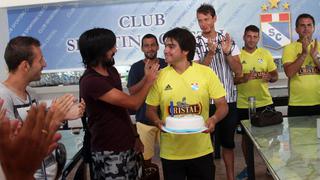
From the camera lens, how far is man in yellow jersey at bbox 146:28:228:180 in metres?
2.22

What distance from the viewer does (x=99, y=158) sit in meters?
2.09

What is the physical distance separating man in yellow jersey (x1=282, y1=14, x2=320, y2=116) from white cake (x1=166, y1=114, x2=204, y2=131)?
146 cm

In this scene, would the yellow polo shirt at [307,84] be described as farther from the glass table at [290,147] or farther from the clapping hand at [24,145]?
the clapping hand at [24,145]

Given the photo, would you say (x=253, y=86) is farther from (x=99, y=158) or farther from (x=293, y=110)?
(x=99, y=158)

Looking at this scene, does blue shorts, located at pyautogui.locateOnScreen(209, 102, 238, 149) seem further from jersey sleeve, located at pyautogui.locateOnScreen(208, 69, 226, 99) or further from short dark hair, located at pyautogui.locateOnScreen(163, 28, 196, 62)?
short dark hair, located at pyautogui.locateOnScreen(163, 28, 196, 62)

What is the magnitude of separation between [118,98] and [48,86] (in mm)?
3583

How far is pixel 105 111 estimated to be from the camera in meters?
2.06

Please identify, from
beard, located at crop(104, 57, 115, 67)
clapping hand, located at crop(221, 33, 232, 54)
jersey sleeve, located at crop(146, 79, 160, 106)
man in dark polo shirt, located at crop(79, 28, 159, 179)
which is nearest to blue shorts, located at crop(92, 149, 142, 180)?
man in dark polo shirt, located at crop(79, 28, 159, 179)

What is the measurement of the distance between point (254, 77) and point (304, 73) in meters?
0.48

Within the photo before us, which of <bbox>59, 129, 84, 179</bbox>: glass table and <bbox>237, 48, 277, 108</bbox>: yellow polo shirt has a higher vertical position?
<bbox>237, 48, 277, 108</bbox>: yellow polo shirt

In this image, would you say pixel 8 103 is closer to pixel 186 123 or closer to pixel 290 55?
pixel 186 123

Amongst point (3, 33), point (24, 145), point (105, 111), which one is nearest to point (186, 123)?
point (105, 111)

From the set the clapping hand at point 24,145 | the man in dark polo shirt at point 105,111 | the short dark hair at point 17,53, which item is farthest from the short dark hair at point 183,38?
the clapping hand at point 24,145

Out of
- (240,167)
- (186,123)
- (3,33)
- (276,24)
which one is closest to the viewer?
(186,123)
